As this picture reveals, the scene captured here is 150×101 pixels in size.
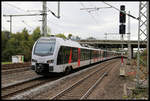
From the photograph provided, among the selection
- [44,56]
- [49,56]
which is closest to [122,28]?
[49,56]

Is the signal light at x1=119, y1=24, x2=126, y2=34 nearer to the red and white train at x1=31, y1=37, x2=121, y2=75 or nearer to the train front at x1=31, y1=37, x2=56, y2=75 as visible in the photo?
the red and white train at x1=31, y1=37, x2=121, y2=75

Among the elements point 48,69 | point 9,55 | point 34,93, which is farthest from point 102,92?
point 9,55

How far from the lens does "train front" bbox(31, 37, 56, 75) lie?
12203 mm

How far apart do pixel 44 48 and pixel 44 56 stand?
685 millimetres

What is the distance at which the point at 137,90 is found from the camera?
29.4 ft

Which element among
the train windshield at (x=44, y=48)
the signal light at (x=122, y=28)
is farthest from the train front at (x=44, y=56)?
the signal light at (x=122, y=28)

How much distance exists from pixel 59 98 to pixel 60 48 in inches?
210

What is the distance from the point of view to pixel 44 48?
41.8 ft

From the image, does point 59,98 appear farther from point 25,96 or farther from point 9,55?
point 9,55

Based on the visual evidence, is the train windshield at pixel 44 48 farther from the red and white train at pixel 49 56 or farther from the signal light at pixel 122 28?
the signal light at pixel 122 28

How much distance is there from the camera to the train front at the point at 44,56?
40.0ft

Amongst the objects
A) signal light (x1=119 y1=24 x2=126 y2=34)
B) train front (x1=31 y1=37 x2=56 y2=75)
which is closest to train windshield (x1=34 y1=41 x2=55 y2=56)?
train front (x1=31 y1=37 x2=56 y2=75)

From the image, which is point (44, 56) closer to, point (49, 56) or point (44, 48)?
point (49, 56)

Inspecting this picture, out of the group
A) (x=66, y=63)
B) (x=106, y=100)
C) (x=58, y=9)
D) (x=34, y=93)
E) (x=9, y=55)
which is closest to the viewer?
(x=106, y=100)
